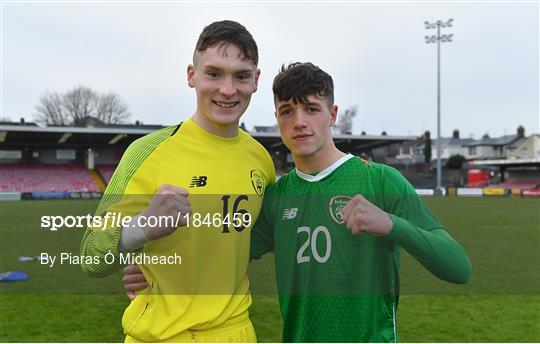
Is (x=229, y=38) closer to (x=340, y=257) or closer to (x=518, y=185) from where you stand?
(x=340, y=257)

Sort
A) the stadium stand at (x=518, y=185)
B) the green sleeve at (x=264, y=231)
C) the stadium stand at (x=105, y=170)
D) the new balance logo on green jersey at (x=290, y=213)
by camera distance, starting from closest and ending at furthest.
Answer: the new balance logo on green jersey at (x=290, y=213), the green sleeve at (x=264, y=231), the stadium stand at (x=105, y=170), the stadium stand at (x=518, y=185)

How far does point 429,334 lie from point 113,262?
4238 mm

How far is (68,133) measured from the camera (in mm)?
34750

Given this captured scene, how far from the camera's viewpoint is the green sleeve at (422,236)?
2047 millimetres

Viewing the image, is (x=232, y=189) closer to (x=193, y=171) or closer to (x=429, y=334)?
(x=193, y=171)

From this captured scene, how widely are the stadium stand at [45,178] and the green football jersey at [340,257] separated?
37188 mm

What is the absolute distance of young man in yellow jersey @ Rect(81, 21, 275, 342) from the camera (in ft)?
6.95

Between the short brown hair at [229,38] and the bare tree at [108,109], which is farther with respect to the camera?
the bare tree at [108,109]

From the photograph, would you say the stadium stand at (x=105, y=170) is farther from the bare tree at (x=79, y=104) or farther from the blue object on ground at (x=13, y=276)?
the blue object on ground at (x=13, y=276)

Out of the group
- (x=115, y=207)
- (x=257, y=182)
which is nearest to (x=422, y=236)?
(x=257, y=182)

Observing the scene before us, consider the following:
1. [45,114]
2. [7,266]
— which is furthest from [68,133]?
[7,266]

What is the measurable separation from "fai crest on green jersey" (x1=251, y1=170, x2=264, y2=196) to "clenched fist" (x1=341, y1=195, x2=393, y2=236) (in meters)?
0.55

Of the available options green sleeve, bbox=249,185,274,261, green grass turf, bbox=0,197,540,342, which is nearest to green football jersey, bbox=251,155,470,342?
green sleeve, bbox=249,185,274,261

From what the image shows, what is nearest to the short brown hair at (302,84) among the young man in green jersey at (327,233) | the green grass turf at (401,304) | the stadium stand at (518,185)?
the young man in green jersey at (327,233)
